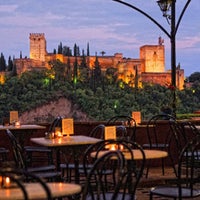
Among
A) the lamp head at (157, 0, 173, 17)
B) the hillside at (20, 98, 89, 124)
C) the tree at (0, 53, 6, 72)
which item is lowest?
the hillside at (20, 98, 89, 124)

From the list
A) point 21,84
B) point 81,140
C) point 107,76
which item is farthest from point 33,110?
point 81,140

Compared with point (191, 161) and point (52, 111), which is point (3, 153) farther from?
point (52, 111)

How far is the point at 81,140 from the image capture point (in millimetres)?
6086

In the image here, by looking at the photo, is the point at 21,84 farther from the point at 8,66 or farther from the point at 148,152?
the point at 148,152

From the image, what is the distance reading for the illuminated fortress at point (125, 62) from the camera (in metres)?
83.8

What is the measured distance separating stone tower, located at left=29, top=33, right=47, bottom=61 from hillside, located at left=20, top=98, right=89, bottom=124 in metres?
34.2

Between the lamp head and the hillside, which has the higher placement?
the lamp head

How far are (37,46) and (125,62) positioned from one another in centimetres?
1506

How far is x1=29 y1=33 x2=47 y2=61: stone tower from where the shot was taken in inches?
3644

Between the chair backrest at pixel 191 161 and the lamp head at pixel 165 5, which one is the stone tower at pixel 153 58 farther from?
the chair backrest at pixel 191 161

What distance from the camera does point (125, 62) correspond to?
89.0 meters

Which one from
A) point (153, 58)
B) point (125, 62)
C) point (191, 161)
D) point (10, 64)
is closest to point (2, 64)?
point (10, 64)

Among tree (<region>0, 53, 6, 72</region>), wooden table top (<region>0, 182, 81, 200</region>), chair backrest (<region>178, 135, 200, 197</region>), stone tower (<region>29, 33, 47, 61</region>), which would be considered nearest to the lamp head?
chair backrest (<region>178, 135, 200, 197</region>)

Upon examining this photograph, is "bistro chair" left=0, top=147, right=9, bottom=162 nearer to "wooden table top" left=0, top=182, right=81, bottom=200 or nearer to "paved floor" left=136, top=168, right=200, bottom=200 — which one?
"paved floor" left=136, top=168, right=200, bottom=200
